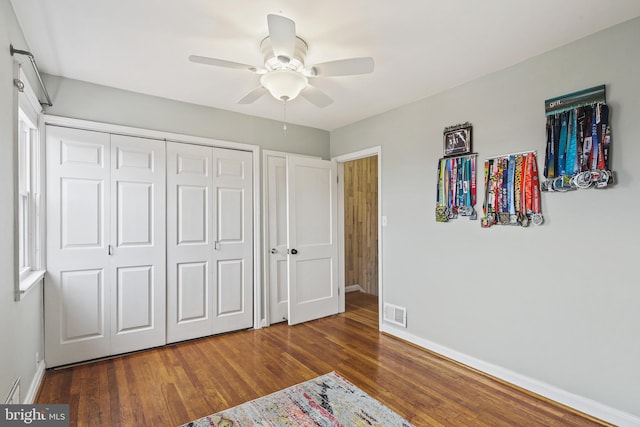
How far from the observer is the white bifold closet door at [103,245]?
2.70 metres

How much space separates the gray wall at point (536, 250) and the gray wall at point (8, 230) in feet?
10.1

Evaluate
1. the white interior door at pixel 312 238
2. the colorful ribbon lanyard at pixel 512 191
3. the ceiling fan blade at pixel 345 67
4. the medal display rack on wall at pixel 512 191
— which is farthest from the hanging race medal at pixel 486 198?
the white interior door at pixel 312 238

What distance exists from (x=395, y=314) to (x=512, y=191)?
174 centimetres

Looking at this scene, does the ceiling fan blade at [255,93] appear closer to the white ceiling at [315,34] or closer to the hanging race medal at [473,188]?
the white ceiling at [315,34]

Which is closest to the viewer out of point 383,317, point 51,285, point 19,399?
point 19,399

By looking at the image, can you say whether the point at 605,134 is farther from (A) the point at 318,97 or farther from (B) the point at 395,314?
(B) the point at 395,314

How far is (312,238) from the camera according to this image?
13.3ft

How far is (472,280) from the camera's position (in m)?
2.79

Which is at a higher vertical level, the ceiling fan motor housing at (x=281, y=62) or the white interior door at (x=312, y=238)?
the ceiling fan motor housing at (x=281, y=62)

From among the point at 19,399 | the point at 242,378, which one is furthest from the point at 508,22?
the point at 19,399

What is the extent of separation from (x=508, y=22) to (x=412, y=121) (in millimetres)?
1377

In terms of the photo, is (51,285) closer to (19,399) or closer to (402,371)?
(19,399)

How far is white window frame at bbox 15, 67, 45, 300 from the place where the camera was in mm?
2352

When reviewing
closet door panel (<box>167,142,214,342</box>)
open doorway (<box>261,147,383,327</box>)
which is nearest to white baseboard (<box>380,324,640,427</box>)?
open doorway (<box>261,147,383,327</box>)
